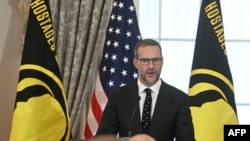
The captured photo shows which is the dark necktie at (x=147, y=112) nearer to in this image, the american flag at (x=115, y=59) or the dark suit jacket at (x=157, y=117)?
the dark suit jacket at (x=157, y=117)

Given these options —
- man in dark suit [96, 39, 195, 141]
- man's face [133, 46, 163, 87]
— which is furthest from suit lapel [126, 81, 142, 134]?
man's face [133, 46, 163, 87]

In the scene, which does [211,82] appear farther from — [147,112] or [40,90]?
[40,90]

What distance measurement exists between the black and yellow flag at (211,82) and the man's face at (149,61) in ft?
1.70

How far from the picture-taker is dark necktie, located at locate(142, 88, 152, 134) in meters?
2.51

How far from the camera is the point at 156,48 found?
8.20ft

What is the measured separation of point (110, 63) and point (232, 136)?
4.47 feet

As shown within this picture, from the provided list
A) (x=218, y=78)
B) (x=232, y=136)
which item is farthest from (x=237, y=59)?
(x=232, y=136)

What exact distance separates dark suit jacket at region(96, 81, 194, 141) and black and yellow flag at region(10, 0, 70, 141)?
531 mm

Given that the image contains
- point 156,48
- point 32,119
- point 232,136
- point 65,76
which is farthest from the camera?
point 65,76

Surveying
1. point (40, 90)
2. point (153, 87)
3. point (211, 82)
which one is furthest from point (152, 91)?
point (40, 90)

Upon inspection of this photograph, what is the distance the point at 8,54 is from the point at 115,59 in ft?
2.68

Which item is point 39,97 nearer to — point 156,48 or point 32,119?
→ point 32,119

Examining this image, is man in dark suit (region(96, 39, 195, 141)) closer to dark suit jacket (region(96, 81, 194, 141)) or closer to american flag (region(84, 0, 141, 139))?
dark suit jacket (region(96, 81, 194, 141))

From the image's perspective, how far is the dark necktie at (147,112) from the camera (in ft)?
8.25
